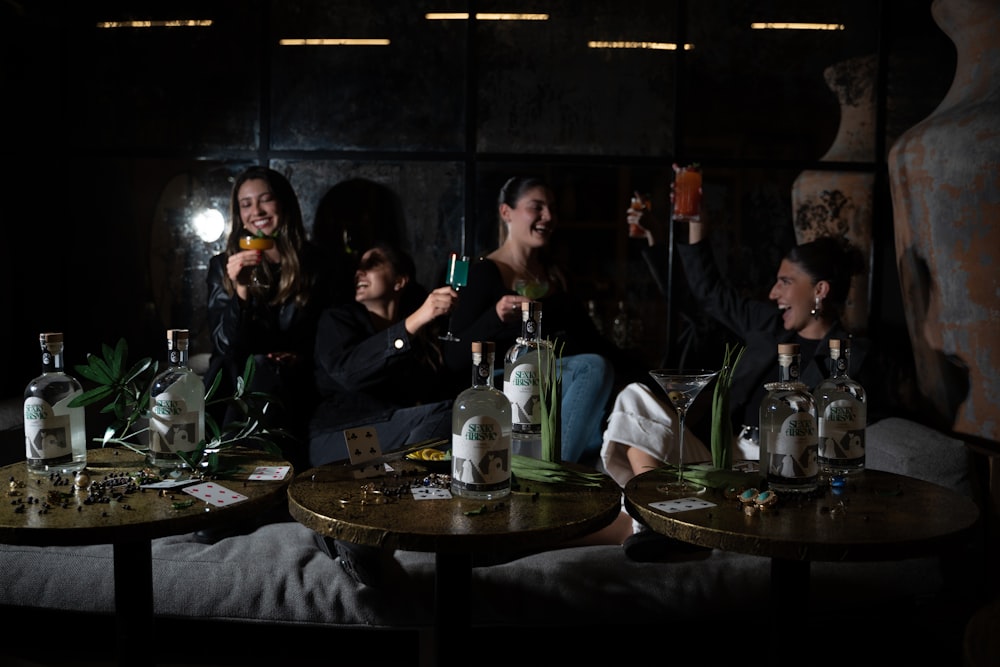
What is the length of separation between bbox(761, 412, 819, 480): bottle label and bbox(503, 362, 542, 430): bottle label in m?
0.49

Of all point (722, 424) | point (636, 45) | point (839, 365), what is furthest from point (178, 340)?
point (636, 45)

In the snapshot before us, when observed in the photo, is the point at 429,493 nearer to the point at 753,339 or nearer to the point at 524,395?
the point at 524,395

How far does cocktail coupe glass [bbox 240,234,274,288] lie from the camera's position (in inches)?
128

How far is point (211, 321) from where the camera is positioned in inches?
136

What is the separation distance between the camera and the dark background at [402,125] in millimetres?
3520

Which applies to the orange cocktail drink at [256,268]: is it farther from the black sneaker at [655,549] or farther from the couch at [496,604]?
the black sneaker at [655,549]

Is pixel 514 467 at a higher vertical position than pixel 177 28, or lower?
lower

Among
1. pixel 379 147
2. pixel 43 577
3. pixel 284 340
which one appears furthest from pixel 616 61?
pixel 43 577

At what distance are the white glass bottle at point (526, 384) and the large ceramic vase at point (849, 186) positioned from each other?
219 cm

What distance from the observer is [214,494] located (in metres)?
1.60

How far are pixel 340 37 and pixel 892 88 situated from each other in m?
2.37

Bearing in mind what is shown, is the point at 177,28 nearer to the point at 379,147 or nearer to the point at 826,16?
the point at 379,147

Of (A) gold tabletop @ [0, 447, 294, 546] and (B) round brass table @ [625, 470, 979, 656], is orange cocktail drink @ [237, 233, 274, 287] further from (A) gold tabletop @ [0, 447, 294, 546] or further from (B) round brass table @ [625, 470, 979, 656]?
(B) round brass table @ [625, 470, 979, 656]

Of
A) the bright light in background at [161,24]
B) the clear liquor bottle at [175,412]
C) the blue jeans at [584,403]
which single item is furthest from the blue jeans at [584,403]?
the bright light in background at [161,24]
